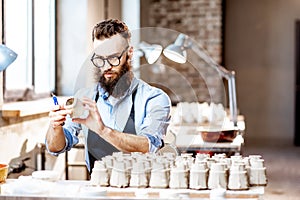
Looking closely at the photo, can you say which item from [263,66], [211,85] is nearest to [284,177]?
[211,85]

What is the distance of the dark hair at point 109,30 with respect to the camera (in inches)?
90.0

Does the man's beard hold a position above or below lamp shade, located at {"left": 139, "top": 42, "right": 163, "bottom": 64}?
below

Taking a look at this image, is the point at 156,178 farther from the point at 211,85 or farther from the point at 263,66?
the point at 263,66

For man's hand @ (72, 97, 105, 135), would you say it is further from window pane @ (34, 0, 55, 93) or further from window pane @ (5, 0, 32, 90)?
window pane @ (34, 0, 55, 93)

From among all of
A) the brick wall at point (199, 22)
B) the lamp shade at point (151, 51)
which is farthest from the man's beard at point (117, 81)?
the brick wall at point (199, 22)

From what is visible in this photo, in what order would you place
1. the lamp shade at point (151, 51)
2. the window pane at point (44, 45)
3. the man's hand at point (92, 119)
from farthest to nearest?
the window pane at point (44, 45) < the lamp shade at point (151, 51) < the man's hand at point (92, 119)

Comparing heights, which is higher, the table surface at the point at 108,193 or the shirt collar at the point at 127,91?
the shirt collar at the point at 127,91

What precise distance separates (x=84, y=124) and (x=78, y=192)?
10.6 inches

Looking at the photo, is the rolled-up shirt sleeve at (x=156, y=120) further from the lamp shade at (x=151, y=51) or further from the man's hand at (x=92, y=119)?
the lamp shade at (x=151, y=51)

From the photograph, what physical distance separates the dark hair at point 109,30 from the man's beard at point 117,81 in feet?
0.40

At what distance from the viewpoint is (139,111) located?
7.57 feet

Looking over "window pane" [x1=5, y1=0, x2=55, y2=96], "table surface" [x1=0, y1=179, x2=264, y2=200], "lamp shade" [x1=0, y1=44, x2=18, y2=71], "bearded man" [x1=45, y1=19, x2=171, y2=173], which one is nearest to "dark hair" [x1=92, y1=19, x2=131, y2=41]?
"bearded man" [x1=45, y1=19, x2=171, y2=173]

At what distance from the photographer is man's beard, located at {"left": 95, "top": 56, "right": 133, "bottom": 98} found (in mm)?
2285

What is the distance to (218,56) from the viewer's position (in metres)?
8.92
